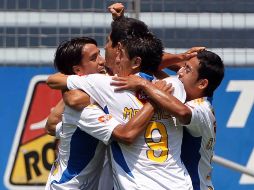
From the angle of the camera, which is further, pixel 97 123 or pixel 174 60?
pixel 174 60

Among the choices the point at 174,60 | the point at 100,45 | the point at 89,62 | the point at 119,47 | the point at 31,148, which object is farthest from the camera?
the point at 100,45

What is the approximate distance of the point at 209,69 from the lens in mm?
4371

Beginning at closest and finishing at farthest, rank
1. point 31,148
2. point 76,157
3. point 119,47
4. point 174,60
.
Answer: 1. point 119,47
2. point 76,157
3. point 174,60
4. point 31,148

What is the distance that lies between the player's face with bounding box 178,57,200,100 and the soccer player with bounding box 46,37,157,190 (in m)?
0.37

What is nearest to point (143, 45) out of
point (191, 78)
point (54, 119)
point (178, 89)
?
point (178, 89)

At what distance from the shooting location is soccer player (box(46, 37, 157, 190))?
409 cm

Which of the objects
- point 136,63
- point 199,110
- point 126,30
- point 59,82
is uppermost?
point 126,30

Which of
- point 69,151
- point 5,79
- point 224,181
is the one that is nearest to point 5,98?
point 5,79

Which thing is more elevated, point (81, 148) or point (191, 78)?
point (191, 78)

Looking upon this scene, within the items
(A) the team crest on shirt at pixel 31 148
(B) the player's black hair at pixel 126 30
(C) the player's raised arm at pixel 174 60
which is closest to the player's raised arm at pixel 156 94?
(B) the player's black hair at pixel 126 30

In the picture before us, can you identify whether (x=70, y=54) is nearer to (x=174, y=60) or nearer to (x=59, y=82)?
(x=59, y=82)

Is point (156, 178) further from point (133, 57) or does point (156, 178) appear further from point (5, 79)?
point (5, 79)

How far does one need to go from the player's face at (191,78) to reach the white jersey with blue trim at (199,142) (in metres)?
0.05

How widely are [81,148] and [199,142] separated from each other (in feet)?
1.73
